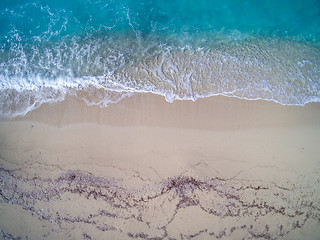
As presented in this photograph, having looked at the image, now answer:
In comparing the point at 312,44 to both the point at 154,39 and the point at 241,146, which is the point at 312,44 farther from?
the point at 154,39

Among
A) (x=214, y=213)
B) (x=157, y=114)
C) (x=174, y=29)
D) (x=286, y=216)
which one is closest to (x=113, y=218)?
(x=214, y=213)

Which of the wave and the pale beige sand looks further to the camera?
the wave

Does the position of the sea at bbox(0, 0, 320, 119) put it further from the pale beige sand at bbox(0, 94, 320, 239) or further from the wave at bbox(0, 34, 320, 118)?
the pale beige sand at bbox(0, 94, 320, 239)

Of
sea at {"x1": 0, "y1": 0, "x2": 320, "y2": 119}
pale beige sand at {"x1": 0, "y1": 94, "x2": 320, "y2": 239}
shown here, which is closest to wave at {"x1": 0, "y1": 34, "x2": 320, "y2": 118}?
sea at {"x1": 0, "y1": 0, "x2": 320, "y2": 119}

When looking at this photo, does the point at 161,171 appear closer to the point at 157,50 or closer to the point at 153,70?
the point at 153,70

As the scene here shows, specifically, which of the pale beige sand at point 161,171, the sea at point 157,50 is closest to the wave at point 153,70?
the sea at point 157,50

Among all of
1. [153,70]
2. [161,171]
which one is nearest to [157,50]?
[153,70]
